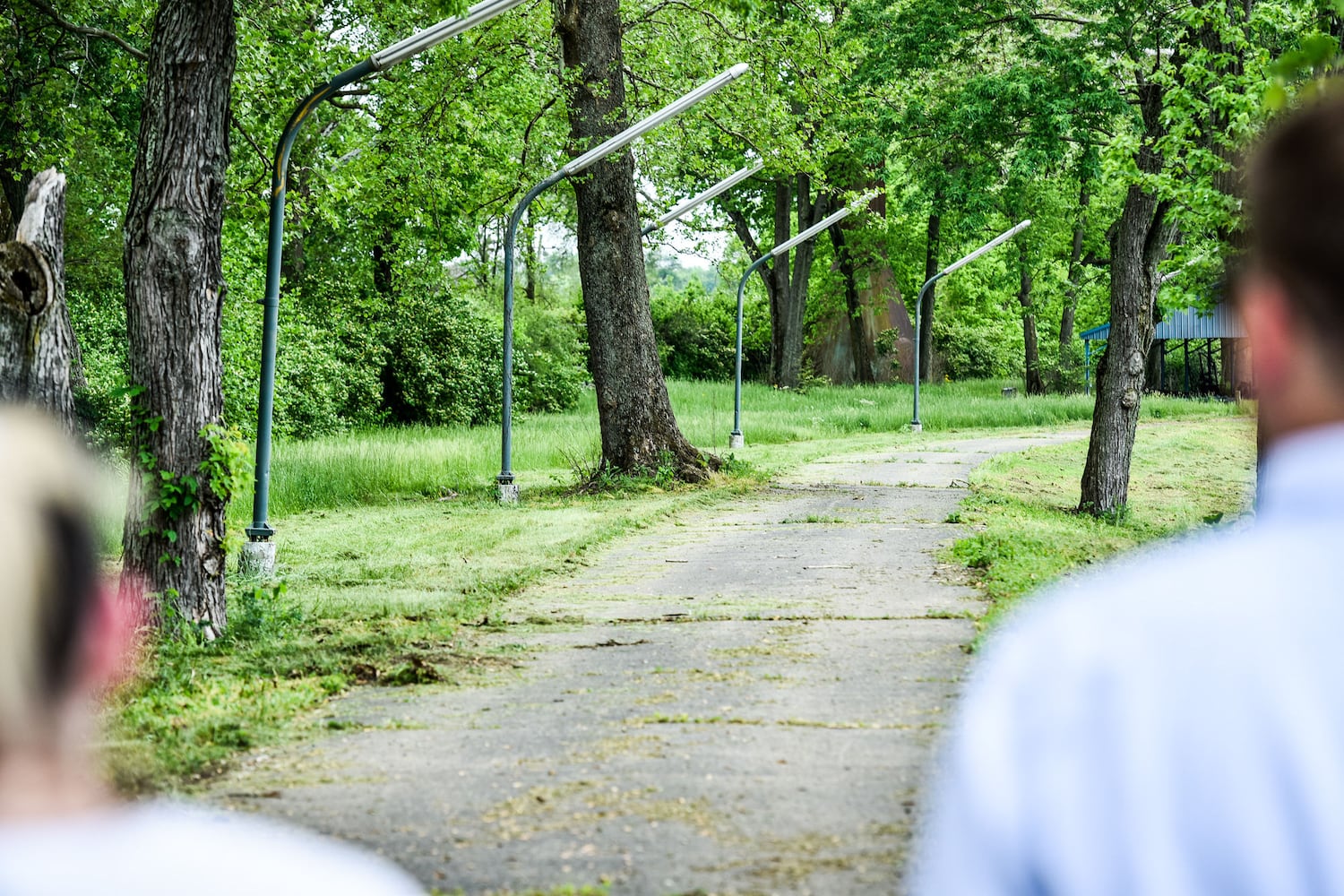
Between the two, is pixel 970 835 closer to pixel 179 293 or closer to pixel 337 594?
pixel 179 293

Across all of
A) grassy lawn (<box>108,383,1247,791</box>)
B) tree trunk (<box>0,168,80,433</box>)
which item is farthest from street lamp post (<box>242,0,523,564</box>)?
tree trunk (<box>0,168,80,433</box>)

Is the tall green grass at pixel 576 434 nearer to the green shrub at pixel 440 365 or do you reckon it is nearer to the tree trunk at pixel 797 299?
the green shrub at pixel 440 365

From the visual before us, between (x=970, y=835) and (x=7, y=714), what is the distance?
67 cm

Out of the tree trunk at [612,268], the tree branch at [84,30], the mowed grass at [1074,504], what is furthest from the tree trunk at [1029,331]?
the tree branch at [84,30]

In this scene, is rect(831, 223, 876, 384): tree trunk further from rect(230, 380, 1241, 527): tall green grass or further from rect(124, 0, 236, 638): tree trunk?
rect(124, 0, 236, 638): tree trunk

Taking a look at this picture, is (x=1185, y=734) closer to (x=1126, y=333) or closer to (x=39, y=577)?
(x=39, y=577)

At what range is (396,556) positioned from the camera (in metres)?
11.0

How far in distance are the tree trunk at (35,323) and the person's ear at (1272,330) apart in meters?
6.12

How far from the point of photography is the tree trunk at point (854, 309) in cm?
4703

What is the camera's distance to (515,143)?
23.5m

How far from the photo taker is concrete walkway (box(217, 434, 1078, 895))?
3.88 metres

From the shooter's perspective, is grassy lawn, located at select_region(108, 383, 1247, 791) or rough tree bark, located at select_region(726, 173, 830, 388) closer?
grassy lawn, located at select_region(108, 383, 1247, 791)

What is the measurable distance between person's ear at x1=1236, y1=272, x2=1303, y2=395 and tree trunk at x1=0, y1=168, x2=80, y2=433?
6124 millimetres

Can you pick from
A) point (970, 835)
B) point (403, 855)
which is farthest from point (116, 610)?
point (403, 855)
